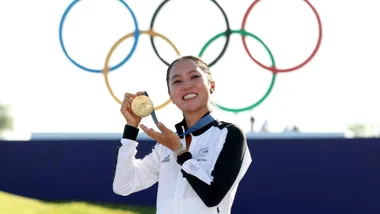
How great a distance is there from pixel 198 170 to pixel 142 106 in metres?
0.43

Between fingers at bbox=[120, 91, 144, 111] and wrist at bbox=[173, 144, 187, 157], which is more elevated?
fingers at bbox=[120, 91, 144, 111]

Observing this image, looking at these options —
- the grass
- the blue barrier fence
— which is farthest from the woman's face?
the blue barrier fence

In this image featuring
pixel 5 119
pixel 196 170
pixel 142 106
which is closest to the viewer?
pixel 196 170

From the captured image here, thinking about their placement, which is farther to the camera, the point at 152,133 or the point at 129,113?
the point at 129,113

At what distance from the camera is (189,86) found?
3234 mm

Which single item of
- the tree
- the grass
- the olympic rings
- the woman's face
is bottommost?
the tree

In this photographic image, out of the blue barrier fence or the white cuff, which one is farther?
the blue barrier fence

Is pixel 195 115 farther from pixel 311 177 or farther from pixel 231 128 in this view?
pixel 311 177

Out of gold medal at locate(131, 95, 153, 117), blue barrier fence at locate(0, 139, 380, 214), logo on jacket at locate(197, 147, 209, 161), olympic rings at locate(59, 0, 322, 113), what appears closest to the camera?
logo on jacket at locate(197, 147, 209, 161)

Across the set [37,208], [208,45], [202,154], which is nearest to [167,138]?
[202,154]

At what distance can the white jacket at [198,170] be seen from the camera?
10.0 ft

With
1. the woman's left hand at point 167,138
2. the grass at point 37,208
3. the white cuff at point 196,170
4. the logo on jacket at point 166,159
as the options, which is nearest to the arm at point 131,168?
the logo on jacket at point 166,159

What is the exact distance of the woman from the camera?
3.08 meters

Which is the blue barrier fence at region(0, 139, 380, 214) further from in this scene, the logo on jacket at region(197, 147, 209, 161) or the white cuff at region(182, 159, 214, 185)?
the white cuff at region(182, 159, 214, 185)
